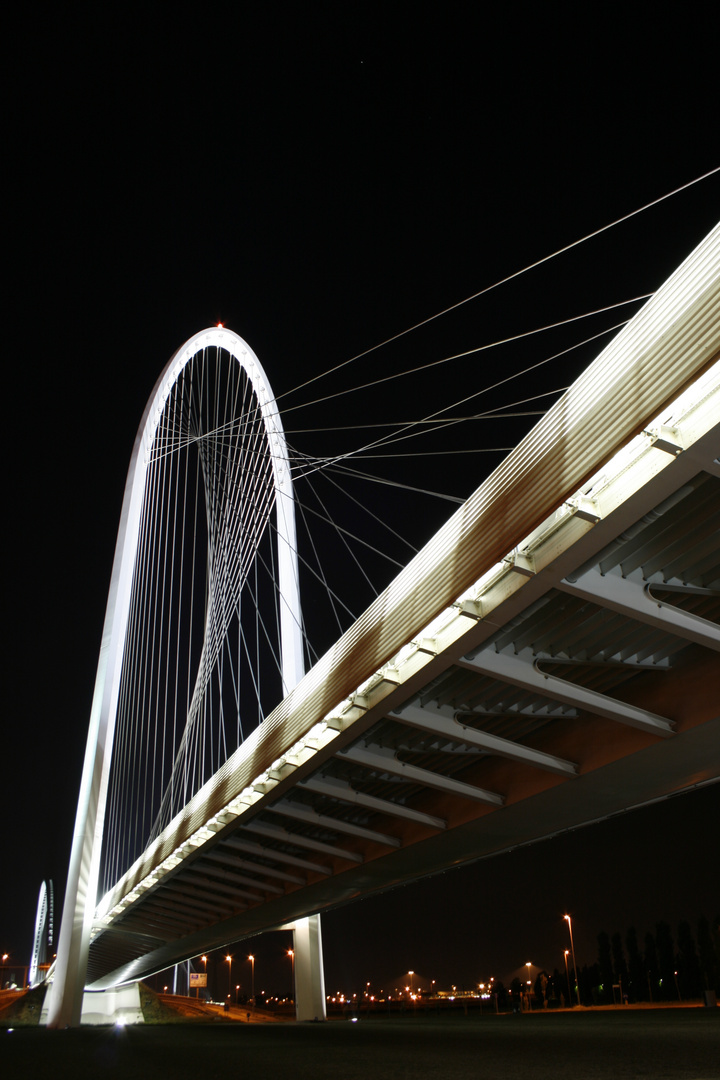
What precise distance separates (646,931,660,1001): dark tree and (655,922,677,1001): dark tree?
25 centimetres

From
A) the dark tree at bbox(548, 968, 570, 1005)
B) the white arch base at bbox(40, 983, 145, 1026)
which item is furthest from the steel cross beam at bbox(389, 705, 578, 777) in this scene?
the dark tree at bbox(548, 968, 570, 1005)

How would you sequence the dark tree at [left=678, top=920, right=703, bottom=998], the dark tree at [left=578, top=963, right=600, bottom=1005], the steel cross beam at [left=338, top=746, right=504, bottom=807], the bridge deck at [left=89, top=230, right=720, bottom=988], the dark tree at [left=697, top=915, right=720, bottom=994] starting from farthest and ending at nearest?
the dark tree at [left=578, top=963, right=600, bottom=1005] < the dark tree at [left=678, top=920, right=703, bottom=998] < the dark tree at [left=697, top=915, right=720, bottom=994] < the steel cross beam at [left=338, top=746, right=504, bottom=807] < the bridge deck at [left=89, top=230, right=720, bottom=988]

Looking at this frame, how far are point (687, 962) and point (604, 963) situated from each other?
6.44m

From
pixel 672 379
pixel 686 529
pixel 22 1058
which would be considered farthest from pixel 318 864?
pixel 672 379

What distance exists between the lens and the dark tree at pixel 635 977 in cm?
5406

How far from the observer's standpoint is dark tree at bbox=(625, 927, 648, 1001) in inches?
2128

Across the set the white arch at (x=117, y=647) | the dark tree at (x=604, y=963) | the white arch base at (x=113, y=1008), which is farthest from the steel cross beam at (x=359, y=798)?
the dark tree at (x=604, y=963)

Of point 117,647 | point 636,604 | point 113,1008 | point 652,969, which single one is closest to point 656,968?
point 652,969

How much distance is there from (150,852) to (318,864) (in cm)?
488

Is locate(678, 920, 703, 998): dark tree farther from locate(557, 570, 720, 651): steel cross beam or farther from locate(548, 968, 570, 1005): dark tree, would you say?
locate(557, 570, 720, 651): steel cross beam

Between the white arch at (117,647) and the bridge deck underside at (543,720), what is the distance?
25.5 feet

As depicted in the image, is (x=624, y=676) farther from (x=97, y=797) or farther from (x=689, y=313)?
(x=97, y=797)

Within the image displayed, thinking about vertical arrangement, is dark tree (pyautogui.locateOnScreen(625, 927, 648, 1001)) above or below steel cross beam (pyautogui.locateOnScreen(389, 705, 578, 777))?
below

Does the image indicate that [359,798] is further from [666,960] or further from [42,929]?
[42,929]
